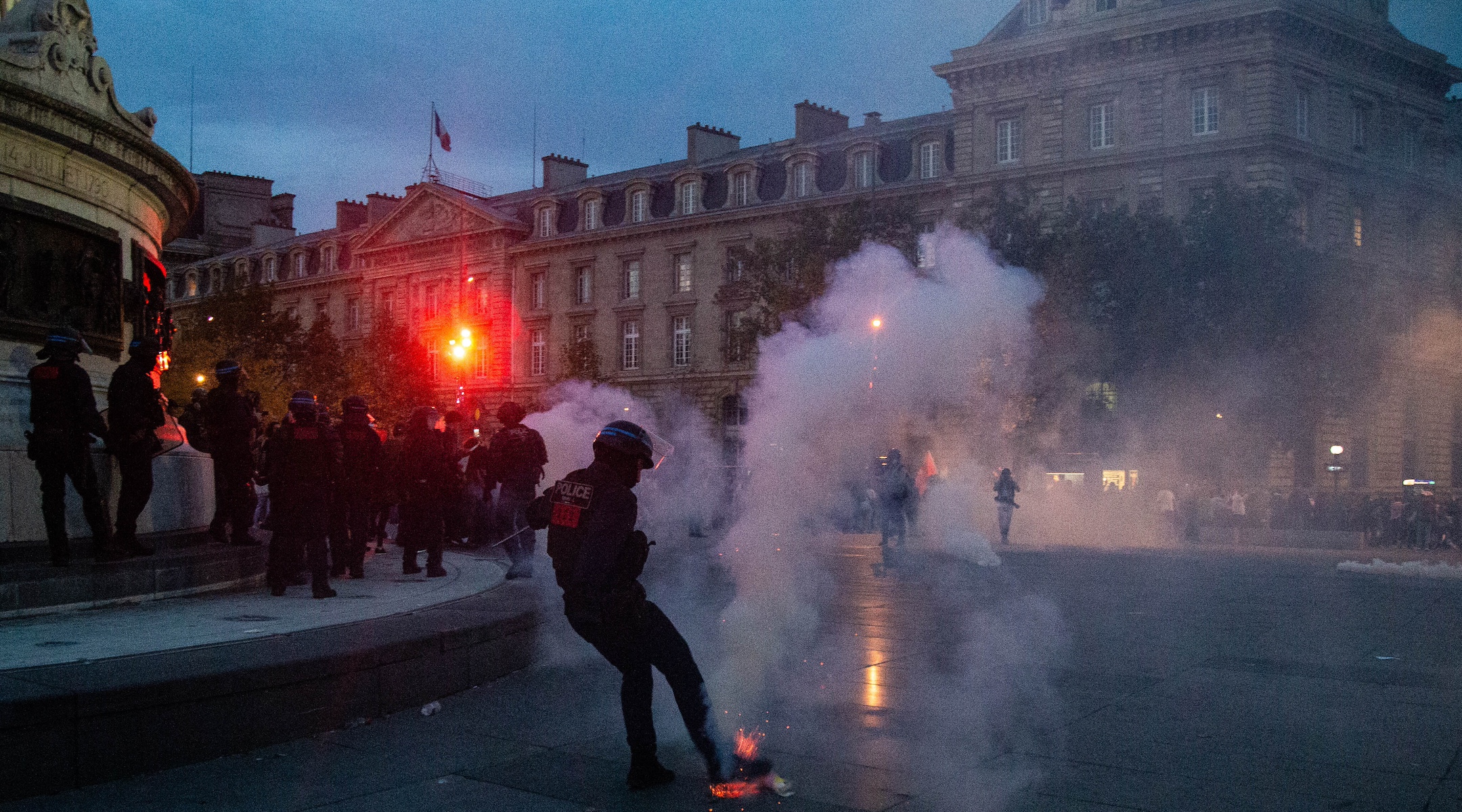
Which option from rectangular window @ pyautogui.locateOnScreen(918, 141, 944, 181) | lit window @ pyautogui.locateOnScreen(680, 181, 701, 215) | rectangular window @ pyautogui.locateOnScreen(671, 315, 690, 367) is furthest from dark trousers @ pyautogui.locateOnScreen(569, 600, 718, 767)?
lit window @ pyautogui.locateOnScreen(680, 181, 701, 215)

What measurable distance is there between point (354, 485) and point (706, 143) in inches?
1849

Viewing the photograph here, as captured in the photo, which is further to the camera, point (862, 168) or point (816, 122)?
point (816, 122)

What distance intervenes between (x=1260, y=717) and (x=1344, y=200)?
3756cm

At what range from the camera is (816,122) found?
52375 millimetres

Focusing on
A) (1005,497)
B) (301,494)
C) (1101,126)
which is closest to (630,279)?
(1101,126)

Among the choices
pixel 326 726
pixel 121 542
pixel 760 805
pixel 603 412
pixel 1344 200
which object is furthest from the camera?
pixel 1344 200

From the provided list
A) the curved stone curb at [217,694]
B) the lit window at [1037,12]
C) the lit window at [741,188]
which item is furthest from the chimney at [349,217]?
the curved stone curb at [217,694]

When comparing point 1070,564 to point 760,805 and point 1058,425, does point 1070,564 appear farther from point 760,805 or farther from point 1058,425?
point 760,805

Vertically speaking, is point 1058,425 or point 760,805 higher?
point 1058,425

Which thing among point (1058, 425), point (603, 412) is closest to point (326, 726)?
point (603, 412)

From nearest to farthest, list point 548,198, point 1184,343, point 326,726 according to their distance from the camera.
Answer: point 326,726 < point 1184,343 < point 548,198

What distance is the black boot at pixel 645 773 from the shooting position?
18.6ft

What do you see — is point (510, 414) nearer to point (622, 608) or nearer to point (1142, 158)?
point (622, 608)

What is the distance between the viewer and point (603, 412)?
20109 millimetres
